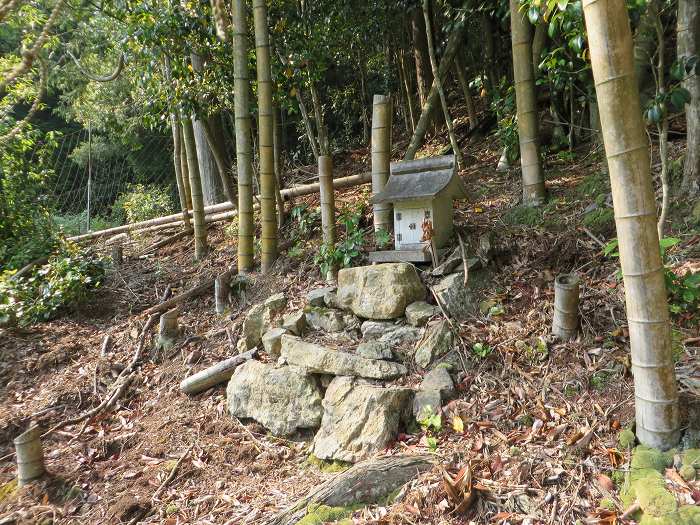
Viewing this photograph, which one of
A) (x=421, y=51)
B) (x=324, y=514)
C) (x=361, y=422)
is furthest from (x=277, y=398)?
(x=421, y=51)

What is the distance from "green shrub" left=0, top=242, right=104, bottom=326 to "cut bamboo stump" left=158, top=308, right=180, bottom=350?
1471 mm

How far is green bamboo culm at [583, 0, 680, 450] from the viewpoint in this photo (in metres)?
1.74

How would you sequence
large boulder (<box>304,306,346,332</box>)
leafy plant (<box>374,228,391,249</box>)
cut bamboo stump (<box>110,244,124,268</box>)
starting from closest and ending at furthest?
large boulder (<box>304,306,346,332</box>) → leafy plant (<box>374,228,391,249</box>) → cut bamboo stump (<box>110,244,124,268</box>)

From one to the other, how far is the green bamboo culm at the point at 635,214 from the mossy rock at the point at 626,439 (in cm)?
8

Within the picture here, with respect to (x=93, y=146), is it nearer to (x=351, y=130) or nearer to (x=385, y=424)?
(x=351, y=130)

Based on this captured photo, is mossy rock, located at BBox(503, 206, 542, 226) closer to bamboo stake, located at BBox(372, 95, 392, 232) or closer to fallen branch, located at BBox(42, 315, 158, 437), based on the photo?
bamboo stake, located at BBox(372, 95, 392, 232)

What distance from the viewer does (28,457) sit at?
119 inches

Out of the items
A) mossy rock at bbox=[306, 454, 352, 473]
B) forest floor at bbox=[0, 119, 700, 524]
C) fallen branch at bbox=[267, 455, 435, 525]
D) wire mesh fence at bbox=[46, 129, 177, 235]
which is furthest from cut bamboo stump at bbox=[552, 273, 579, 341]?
wire mesh fence at bbox=[46, 129, 177, 235]

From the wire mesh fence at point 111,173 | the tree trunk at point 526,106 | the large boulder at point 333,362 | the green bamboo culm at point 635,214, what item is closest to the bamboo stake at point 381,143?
the tree trunk at point 526,106

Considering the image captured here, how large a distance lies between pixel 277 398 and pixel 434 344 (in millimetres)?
1123

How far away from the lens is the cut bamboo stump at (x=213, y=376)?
141 inches

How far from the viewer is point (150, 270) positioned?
A: 18.0 feet

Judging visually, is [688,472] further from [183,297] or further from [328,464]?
[183,297]

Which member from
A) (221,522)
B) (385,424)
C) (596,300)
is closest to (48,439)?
(221,522)
